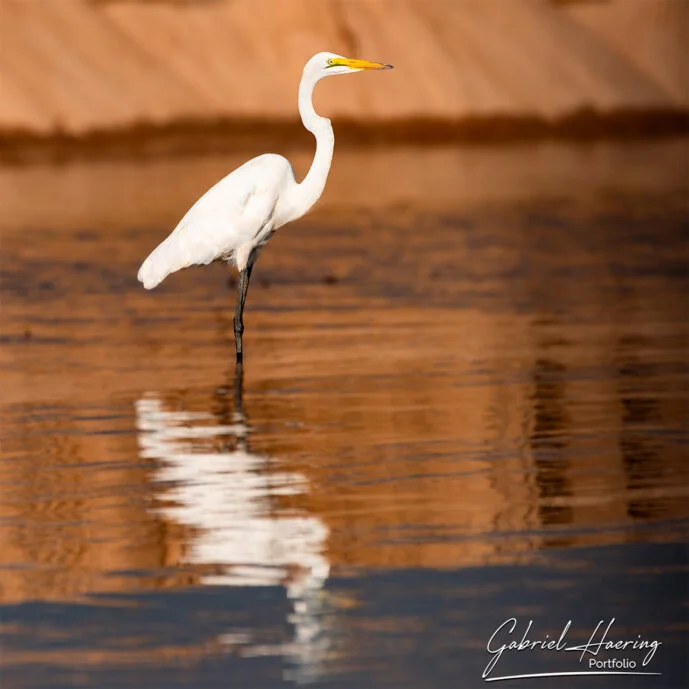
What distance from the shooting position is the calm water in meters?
6.63

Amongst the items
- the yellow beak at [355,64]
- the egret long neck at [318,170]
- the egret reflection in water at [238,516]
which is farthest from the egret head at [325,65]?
the egret reflection in water at [238,516]

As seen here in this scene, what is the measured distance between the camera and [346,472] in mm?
9516

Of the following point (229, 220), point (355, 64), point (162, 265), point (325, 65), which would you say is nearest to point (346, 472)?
point (229, 220)

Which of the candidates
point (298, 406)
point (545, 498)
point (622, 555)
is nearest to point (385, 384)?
point (298, 406)

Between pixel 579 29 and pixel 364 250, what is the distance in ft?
179

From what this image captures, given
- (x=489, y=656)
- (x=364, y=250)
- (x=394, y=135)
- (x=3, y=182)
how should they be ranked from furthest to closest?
1. (x=394, y=135)
2. (x=3, y=182)
3. (x=364, y=250)
4. (x=489, y=656)

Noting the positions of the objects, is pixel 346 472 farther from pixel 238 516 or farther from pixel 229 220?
pixel 229 220

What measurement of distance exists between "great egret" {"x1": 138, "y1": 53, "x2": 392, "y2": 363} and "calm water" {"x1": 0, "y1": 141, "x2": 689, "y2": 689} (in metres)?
0.75

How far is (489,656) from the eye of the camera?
21.1 feet

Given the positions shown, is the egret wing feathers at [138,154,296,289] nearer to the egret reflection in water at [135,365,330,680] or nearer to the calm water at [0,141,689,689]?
the calm water at [0,141,689,689]

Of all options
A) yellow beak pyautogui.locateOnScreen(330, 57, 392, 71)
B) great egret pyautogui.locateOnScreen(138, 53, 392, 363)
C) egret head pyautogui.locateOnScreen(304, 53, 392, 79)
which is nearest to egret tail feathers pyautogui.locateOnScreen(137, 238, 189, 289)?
great egret pyautogui.locateOnScreen(138, 53, 392, 363)

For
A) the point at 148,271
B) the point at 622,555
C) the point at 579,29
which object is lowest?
the point at 622,555

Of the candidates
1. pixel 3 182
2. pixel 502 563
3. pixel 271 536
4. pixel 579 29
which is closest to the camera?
pixel 502 563

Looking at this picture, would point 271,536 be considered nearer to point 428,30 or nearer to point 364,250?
point 364,250
